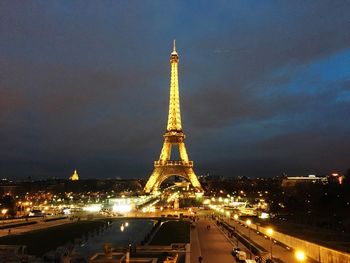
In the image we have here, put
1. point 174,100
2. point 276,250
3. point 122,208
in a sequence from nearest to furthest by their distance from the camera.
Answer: point 276,250 → point 122,208 → point 174,100

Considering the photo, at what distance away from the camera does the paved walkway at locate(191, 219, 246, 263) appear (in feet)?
83.3

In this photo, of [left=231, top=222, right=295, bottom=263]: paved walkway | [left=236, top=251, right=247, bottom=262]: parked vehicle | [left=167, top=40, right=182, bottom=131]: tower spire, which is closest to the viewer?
[left=236, top=251, right=247, bottom=262]: parked vehicle

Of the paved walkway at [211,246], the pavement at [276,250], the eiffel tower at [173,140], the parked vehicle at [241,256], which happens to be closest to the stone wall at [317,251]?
the pavement at [276,250]

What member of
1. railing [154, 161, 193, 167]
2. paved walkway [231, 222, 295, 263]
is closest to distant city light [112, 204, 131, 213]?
railing [154, 161, 193, 167]

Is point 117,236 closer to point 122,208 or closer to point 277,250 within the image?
point 277,250

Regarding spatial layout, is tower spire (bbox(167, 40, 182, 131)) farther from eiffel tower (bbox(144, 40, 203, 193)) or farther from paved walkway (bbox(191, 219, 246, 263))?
paved walkway (bbox(191, 219, 246, 263))

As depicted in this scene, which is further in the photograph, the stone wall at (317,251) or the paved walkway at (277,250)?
the paved walkway at (277,250)

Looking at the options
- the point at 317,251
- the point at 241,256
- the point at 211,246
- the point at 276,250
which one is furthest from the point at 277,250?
the point at 317,251

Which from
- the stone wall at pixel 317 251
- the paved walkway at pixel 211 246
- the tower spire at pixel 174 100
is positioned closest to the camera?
the stone wall at pixel 317 251

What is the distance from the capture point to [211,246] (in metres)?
30.6

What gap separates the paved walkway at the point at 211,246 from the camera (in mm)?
25391

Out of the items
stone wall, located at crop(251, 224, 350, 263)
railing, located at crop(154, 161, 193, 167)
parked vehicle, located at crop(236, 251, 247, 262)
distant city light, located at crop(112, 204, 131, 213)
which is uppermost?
railing, located at crop(154, 161, 193, 167)

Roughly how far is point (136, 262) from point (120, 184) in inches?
7054

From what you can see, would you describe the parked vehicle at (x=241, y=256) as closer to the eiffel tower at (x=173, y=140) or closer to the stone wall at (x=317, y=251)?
the stone wall at (x=317, y=251)
